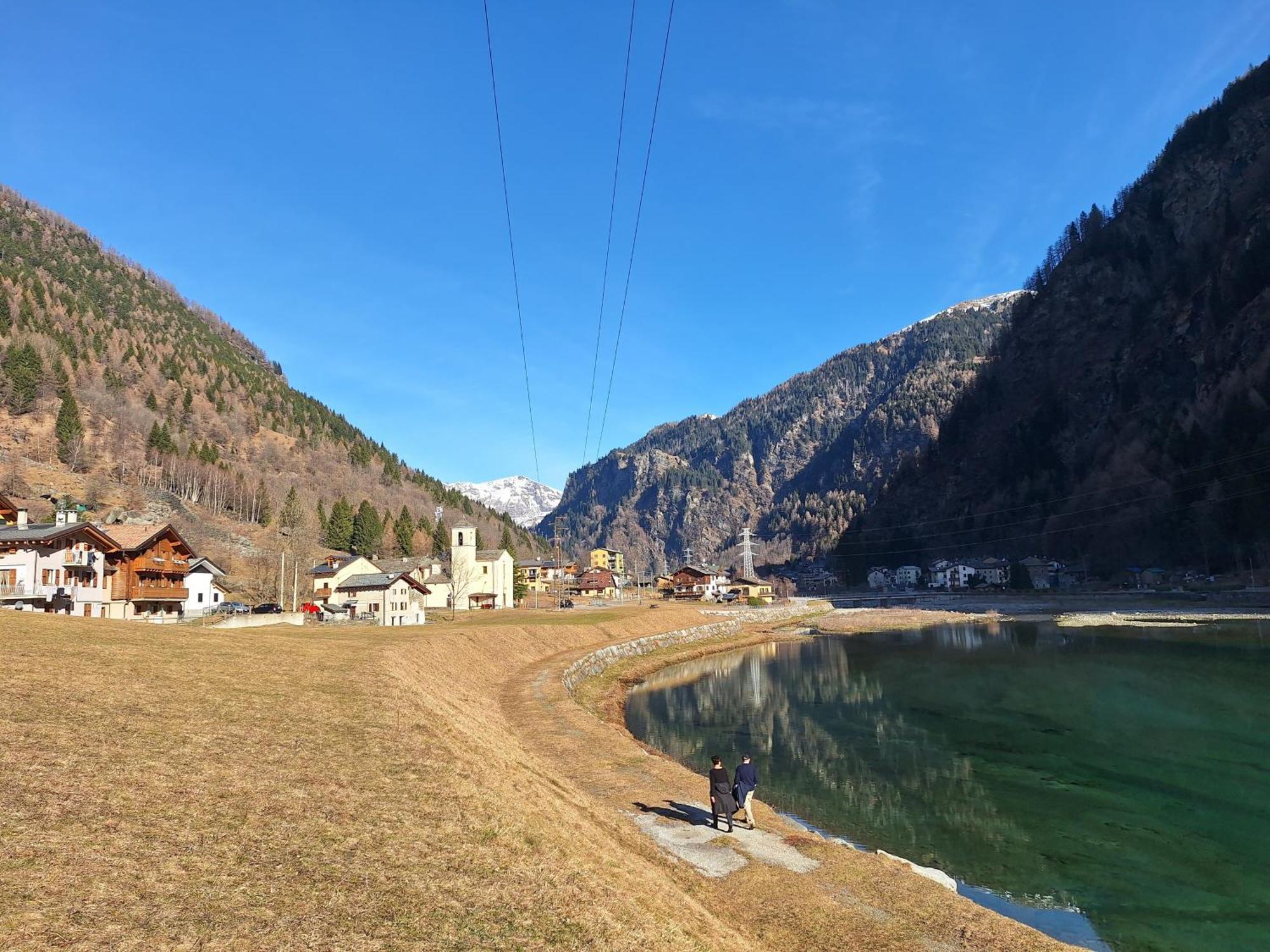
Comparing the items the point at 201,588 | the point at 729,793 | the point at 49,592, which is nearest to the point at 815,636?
the point at 201,588

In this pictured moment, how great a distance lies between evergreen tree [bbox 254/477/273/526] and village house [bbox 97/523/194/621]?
96965 millimetres

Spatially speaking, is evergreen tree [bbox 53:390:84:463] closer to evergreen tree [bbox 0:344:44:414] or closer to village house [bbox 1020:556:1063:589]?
evergreen tree [bbox 0:344:44:414]

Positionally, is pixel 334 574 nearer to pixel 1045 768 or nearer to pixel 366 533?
pixel 366 533

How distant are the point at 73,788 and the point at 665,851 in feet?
41.9

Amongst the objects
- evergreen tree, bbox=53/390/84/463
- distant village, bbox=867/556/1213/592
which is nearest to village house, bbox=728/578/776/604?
distant village, bbox=867/556/1213/592

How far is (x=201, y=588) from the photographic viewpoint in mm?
71812

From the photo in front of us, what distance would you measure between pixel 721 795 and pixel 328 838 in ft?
37.9

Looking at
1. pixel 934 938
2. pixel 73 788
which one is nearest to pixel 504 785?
pixel 73 788

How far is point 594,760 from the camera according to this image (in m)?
27.1

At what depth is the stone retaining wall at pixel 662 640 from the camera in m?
51.9

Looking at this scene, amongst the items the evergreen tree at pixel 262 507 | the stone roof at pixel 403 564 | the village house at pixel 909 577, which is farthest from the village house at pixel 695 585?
the evergreen tree at pixel 262 507

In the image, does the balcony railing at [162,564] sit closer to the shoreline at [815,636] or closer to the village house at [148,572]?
the village house at [148,572]

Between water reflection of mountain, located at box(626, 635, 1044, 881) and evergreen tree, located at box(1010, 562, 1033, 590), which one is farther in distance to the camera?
evergreen tree, located at box(1010, 562, 1033, 590)

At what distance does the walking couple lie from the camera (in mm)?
19859
